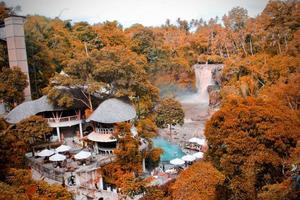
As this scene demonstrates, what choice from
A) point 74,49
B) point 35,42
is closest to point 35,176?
point 35,42

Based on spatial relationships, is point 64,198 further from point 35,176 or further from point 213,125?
point 35,176

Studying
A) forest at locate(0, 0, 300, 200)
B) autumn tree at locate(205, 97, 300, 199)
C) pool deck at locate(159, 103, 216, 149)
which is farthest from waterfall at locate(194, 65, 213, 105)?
autumn tree at locate(205, 97, 300, 199)

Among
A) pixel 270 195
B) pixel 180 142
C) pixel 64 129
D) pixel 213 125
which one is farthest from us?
pixel 180 142

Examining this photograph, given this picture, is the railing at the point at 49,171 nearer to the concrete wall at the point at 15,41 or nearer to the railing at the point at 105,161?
the railing at the point at 105,161

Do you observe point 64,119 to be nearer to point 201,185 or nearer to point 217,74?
point 201,185

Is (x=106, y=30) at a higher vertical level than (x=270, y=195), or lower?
higher
